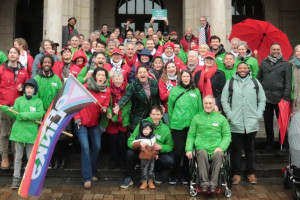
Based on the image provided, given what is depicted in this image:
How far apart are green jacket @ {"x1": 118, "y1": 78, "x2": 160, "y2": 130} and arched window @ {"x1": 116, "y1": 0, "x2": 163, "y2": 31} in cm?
1116

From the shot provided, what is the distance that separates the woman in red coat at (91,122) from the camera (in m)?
5.73

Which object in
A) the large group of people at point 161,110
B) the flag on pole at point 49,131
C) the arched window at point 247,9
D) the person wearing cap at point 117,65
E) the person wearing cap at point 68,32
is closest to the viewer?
the flag on pole at point 49,131

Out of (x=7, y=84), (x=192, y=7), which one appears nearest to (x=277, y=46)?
(x=7, y=84)

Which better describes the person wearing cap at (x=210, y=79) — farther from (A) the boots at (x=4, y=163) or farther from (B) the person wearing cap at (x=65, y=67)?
(A) the boots at (x=4, y=163)

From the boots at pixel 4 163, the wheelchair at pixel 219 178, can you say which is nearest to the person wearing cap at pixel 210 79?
the wheelchair at pixel 219 178

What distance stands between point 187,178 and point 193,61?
2110mm

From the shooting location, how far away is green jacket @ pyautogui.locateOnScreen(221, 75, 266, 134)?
580cm

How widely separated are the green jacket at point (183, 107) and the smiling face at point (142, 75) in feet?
1.71

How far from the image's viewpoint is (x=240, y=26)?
7.67 m

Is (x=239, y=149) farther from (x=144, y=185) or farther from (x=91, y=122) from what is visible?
(x=91, y=122)

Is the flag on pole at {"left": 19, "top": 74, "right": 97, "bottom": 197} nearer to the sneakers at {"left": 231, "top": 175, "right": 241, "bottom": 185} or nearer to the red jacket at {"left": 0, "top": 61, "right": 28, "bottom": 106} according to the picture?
the red jacket at {"left": 0, "top": 61, "right": 28, "bottom": 106}

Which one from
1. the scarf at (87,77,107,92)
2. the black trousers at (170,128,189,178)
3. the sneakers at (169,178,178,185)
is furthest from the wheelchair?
the scarf at (87,77,107,92)

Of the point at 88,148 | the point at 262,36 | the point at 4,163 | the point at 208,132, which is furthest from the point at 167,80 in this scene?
the point at 4,163

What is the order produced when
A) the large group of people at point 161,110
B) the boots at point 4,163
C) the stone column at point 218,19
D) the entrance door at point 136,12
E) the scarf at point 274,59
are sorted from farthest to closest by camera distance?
1. the entrance door at point 136,12
2. the stone column at point 218,19
3. the scarf at point 274,59
4. the boots at point 4,163
5. the large group of people at point 161,110
